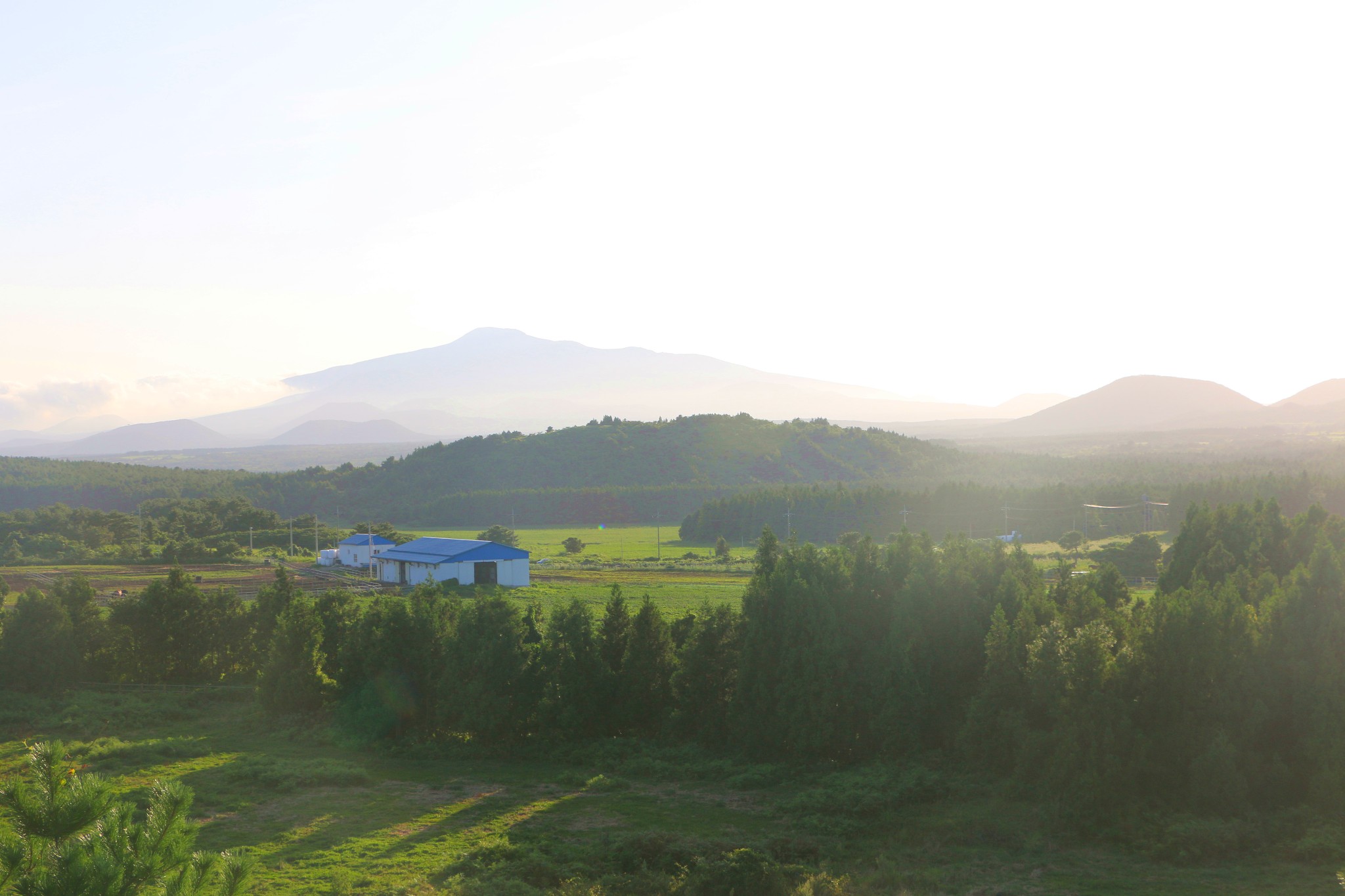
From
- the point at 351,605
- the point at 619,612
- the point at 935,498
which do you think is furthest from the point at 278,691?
the point at 935,498

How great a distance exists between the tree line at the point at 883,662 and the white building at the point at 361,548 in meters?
28.0

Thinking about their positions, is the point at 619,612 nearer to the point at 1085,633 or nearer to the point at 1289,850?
the point at 1085,633

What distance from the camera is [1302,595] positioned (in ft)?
55.9

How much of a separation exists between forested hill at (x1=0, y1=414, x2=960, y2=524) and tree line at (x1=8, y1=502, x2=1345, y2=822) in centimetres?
7952

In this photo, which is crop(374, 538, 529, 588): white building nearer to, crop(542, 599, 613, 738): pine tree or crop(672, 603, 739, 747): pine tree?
crop(542, 599, 613, 738): pine tree

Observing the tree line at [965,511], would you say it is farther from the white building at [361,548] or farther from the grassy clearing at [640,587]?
the white building at [361,548]

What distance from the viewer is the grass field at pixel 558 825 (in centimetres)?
1382

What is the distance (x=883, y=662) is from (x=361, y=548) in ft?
150

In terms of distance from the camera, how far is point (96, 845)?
5062 mm

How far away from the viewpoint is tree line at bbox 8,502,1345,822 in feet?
53.8

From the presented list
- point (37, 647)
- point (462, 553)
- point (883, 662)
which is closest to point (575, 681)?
point (883, 662)

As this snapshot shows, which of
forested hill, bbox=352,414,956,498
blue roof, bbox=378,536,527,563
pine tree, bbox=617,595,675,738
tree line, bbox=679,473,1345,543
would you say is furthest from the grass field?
forested hill, bbox=352,414,956,498

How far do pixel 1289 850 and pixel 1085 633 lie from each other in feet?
15.0

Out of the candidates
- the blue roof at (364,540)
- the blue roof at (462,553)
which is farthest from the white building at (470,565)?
the blue roof at (364,540)
